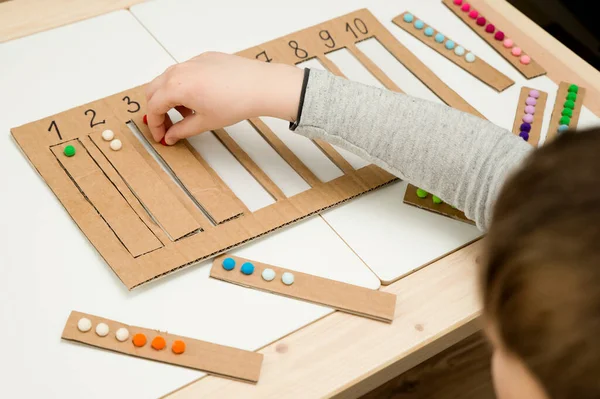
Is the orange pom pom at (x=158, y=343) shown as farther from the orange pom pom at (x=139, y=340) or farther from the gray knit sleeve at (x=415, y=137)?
the gray knit sleeve at (x=415, y=137)

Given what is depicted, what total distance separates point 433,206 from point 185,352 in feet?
1.13

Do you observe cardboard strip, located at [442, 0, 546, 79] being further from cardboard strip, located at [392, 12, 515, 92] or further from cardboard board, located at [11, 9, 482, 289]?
cardboard board, located at [11, 9, 482, 289]

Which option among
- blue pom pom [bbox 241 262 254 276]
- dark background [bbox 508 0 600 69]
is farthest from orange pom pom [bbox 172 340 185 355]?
dark background [bbox 508 0 600 69]

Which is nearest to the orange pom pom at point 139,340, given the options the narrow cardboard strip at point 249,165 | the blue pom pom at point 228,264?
the blue pom pom at point 228,264

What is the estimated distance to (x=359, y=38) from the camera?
1.01 m

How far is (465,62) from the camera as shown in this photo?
1.01m

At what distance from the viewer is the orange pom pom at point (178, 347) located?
67cm

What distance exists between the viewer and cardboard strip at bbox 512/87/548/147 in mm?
925

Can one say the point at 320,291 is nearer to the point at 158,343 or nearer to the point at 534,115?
the point at 158,343

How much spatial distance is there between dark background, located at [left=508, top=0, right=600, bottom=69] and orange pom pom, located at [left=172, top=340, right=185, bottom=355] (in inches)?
39.1

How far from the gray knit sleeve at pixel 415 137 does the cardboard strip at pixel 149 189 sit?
0.17 meters

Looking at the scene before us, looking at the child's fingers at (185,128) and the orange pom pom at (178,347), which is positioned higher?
the child's fingers at (185,128)

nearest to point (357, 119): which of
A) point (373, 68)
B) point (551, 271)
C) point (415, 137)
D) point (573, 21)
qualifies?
point (415, 137)

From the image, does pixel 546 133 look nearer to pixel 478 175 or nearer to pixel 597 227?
pixel 478 175
